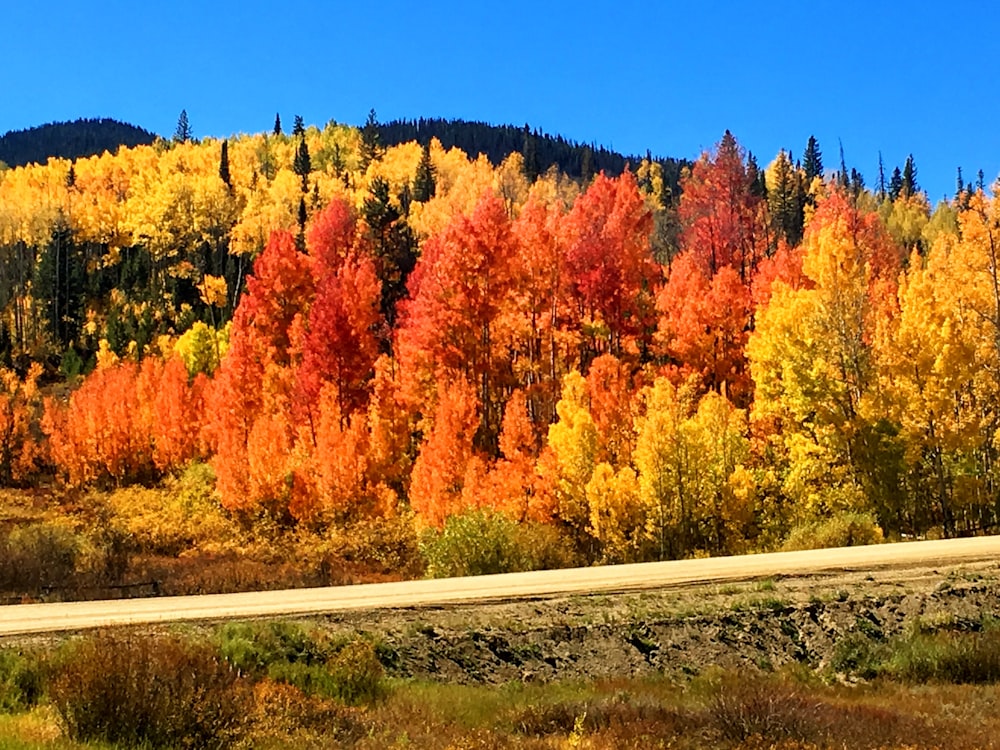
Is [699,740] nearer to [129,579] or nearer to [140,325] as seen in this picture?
[129,579]

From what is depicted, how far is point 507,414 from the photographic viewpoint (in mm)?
34969

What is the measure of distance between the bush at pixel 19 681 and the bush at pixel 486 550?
15.8 m

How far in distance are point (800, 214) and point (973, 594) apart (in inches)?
3473

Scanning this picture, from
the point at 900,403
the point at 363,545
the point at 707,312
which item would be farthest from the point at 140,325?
the point at 900,403

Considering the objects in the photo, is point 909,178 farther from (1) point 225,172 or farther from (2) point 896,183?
(1) point 225,172

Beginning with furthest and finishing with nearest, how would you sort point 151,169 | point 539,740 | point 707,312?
1. point 151,169
2. point 707,312
3. point 539,740

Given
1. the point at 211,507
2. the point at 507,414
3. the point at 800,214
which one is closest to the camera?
the point at 507,414

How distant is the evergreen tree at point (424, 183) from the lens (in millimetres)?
121125

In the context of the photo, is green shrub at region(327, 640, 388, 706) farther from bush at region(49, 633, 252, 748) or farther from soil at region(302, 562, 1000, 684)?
bush at region(49, 633, 252, 748)

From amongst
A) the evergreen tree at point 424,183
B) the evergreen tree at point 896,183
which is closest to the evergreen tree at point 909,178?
the evergreen tree at point 896,183

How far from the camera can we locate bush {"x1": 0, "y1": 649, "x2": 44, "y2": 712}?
998 cm

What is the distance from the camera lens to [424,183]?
122 meters

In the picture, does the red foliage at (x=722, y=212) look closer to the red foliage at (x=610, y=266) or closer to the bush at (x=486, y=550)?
the red foliage at (x=610, y=266)

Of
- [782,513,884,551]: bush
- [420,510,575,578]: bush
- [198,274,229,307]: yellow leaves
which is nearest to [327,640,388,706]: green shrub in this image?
[420,510,575,578]: bush
